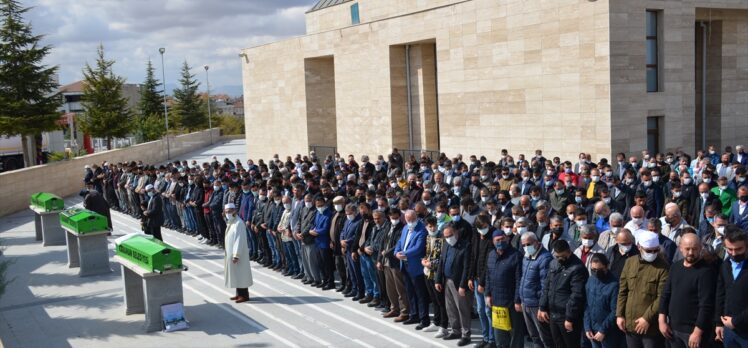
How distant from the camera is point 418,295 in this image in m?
10.0

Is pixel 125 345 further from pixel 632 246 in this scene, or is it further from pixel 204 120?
pixel 204 120

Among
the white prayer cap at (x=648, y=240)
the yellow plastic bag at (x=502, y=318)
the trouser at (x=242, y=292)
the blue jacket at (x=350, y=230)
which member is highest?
the white prayer cap at (x=648, y=240)

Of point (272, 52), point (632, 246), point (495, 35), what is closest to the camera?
point (632, 246)

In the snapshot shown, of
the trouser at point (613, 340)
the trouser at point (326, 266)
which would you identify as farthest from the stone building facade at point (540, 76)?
the trouser at point (613, 340)

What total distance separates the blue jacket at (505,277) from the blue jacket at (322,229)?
4.48 meters

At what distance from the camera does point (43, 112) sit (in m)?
31.1

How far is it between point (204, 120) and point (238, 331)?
211ft

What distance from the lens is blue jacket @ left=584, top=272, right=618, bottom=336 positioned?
6941 mm

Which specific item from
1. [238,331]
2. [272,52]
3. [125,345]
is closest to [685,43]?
[238,331]

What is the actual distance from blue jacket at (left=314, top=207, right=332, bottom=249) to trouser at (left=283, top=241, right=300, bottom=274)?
4.22 feet

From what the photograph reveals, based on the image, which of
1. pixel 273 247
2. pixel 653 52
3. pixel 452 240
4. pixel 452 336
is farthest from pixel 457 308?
pixel 653 52

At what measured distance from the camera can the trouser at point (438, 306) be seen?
9688 millimetres

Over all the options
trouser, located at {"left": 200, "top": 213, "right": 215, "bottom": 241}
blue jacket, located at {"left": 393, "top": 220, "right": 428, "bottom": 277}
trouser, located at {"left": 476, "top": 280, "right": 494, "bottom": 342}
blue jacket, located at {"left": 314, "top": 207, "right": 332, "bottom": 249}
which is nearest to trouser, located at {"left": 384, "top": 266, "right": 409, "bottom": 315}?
blue jacket, located at {"left": 393, "top": 220, "right": 428, "bottom": 277}

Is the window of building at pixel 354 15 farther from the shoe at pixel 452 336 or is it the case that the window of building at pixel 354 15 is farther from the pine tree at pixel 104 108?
the shoe at pixel 452 336
